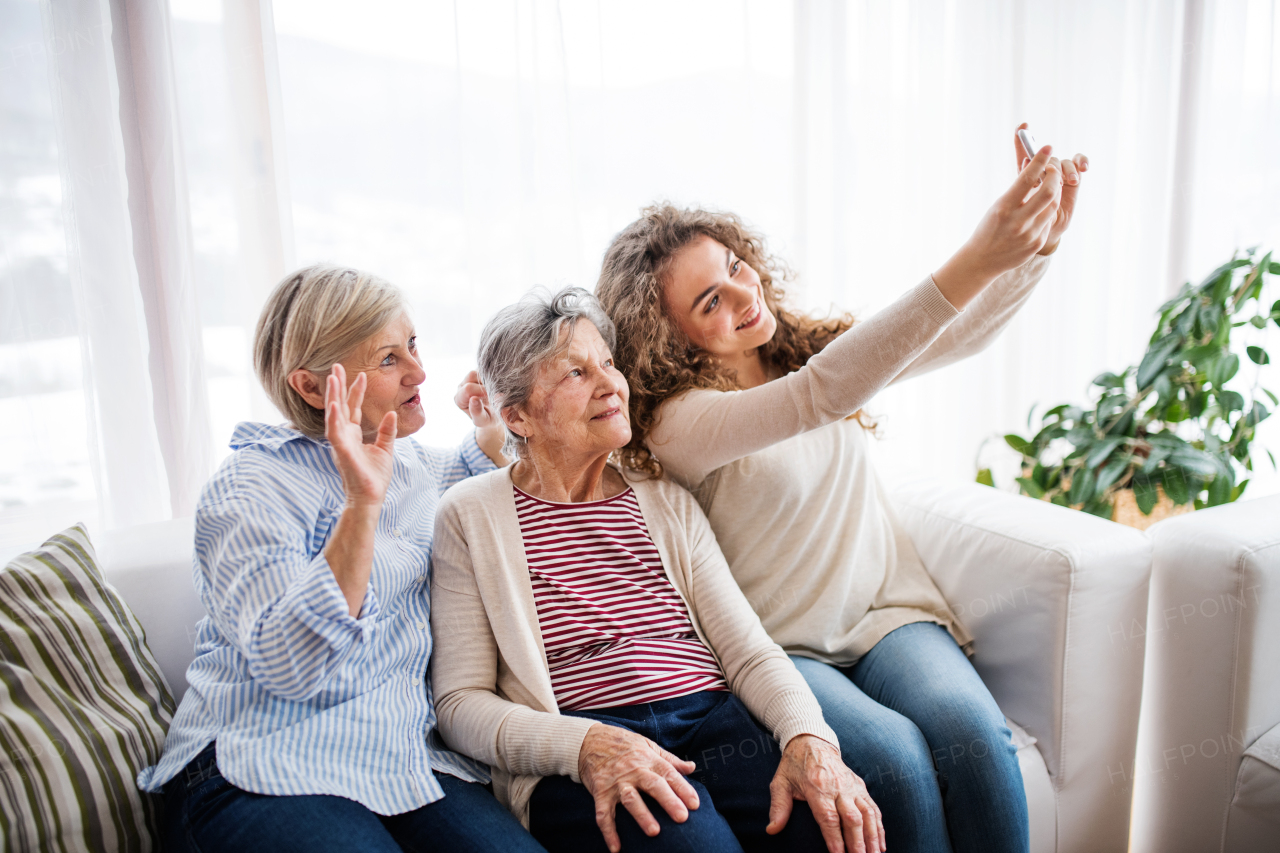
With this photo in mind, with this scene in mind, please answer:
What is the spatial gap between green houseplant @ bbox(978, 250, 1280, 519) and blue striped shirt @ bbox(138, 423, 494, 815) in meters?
1.66

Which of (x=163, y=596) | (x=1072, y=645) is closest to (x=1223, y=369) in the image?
(x=1072, y=645)

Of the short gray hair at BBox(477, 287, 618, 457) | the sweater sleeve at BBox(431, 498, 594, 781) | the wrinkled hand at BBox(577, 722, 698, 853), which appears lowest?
the wrinkled hand at BBox(577, 722, 698, 853)

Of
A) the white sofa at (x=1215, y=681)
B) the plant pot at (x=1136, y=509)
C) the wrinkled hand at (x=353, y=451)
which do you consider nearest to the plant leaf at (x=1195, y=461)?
the plant pot at (x=1136, y=509)

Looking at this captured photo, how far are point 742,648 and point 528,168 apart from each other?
1.23 metres

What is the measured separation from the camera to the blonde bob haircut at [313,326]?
1.16 meters

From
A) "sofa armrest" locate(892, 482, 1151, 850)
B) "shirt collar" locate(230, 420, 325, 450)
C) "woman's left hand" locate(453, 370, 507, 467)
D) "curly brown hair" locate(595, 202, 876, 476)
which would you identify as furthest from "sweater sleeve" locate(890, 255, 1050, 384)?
"shirt collar" locate(230, 420, 325, 450)

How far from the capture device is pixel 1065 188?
1.21m

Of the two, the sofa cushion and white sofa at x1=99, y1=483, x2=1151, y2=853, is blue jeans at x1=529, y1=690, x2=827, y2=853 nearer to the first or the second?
white sofa at x1=99, y1=483, x2=1151, y2=853

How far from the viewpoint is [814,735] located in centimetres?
113

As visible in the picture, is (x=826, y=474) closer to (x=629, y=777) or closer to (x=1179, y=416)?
(x=629, y=777)

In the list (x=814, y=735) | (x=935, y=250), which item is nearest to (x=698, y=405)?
(x=814, y=735)

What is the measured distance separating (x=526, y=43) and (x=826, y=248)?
1.02 m

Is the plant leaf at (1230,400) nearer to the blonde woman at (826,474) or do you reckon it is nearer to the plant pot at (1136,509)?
the plant pot at (1136,509)

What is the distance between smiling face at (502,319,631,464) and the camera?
49.9 inches
